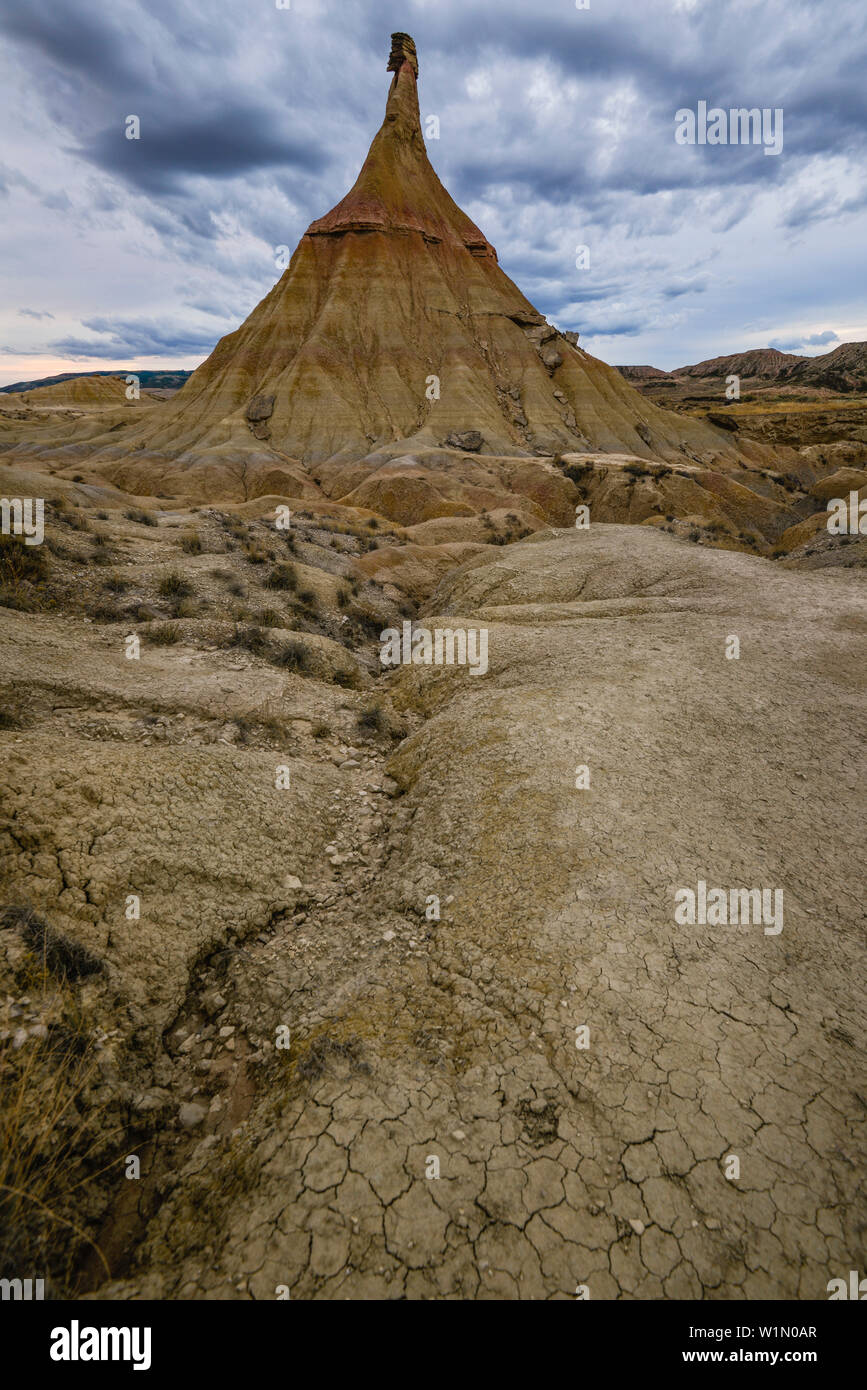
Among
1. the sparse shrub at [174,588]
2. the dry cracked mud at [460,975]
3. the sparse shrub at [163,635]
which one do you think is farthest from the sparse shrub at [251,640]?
the sparse shrub at [174,588]

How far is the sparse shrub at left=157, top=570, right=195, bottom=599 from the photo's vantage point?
924 centimetres

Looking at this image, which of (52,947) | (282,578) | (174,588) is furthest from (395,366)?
(52,947)

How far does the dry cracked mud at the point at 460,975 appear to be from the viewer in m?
2.46

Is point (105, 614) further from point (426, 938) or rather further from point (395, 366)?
point (395, 366)

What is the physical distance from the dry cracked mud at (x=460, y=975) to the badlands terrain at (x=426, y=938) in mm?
20

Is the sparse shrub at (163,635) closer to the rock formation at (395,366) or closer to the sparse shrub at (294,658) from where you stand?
the sparse shrub at (294,658)

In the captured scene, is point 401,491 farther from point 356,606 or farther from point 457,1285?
point 457,1285

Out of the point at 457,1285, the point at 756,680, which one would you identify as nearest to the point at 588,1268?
the point at 457,1285

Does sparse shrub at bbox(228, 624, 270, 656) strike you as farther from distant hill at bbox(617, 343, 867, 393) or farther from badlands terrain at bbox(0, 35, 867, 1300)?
distant hill at bbox(617, 343, 867, 393)

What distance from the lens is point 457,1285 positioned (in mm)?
2289

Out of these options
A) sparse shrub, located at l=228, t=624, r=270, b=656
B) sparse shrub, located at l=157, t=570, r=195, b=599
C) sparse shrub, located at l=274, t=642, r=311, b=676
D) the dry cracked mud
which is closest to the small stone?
the dry cracked mud

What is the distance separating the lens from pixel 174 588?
30.6 feet

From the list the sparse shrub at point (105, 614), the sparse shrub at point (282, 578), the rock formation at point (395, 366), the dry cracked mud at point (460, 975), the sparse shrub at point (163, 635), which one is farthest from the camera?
the rock formation at point (395, 366)
